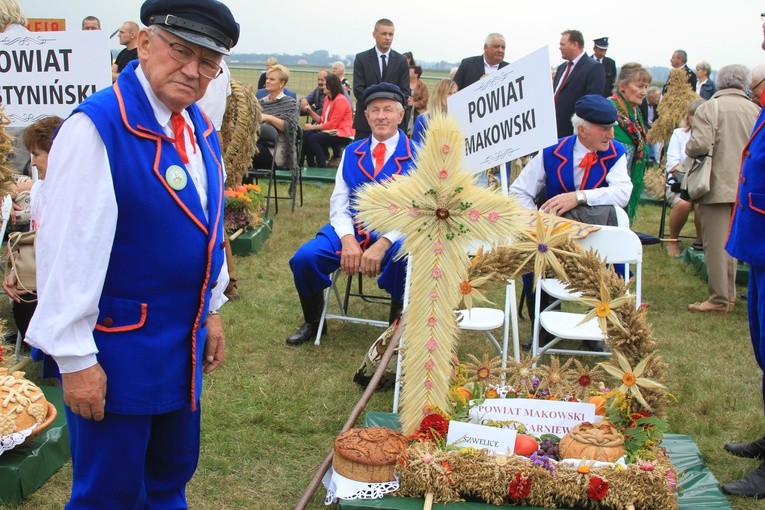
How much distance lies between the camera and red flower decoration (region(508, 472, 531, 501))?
3.12 meters

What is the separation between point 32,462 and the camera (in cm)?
352

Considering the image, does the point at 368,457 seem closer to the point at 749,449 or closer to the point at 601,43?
the point at 749,449

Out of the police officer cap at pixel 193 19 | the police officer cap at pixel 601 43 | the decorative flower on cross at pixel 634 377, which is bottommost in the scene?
the decorative flower on cross at pixel 634 377

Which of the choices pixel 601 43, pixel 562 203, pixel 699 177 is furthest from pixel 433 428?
pixel 601 43

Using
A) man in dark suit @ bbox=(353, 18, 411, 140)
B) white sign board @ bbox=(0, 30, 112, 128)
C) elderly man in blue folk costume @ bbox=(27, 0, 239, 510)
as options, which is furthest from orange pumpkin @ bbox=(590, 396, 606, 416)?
man in dark suit @ bbox=(353, 18, 411, 140)

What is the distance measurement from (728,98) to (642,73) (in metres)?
0.95

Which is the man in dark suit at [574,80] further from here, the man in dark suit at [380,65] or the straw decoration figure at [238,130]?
the straw decoration figure at [238,130]

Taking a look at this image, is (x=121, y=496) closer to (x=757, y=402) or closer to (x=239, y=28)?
(x=239, y=28)

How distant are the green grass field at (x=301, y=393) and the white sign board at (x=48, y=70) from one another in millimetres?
2029

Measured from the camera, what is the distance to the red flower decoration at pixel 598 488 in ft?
10.1

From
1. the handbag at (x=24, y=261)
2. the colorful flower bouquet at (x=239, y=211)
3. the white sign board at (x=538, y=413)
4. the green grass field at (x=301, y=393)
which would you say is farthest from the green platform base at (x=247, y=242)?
the white sign board at (x=538, y=413)

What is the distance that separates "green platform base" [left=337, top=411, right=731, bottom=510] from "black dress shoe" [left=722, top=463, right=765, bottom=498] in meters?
0.15

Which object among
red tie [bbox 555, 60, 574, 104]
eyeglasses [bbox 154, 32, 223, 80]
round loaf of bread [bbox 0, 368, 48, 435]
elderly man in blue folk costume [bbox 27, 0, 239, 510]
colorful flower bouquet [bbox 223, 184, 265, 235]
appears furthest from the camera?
red tie [bbox 555, 60, 574, 104]

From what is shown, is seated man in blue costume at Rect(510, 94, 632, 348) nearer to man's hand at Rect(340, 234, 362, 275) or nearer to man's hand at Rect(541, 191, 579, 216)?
man's hand at Rect(541, 191, 579, 216)
